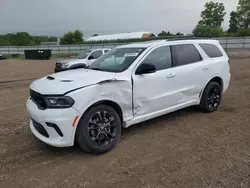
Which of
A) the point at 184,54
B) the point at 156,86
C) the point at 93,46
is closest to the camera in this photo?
the point at 156,86

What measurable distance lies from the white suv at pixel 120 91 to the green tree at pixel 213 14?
230 ft

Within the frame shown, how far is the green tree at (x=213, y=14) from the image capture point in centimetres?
6844

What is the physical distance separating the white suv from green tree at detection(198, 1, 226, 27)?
70178mm

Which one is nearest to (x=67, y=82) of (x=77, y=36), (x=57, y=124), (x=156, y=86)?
(x=57, y=124)

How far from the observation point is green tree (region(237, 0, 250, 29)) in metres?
60.2

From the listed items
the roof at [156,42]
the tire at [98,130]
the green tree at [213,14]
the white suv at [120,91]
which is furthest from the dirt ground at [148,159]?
the green tree at [213,14]

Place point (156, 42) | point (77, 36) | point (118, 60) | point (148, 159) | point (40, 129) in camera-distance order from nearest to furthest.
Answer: point (148, 159) → point (40, 129) → point (118, 60) → point (156, 42) → point (77, 36)

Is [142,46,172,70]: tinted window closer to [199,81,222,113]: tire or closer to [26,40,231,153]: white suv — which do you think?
[26,40,231,153]: white suv

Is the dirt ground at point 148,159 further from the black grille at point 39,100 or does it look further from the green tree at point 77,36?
the green tree at point 77,36

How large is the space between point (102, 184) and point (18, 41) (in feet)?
251

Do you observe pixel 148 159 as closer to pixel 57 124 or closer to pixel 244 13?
pixel 57 124

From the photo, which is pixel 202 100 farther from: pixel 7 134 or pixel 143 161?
pixel 7 134

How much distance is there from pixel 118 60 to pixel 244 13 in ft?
224

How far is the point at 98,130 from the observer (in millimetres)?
3512
